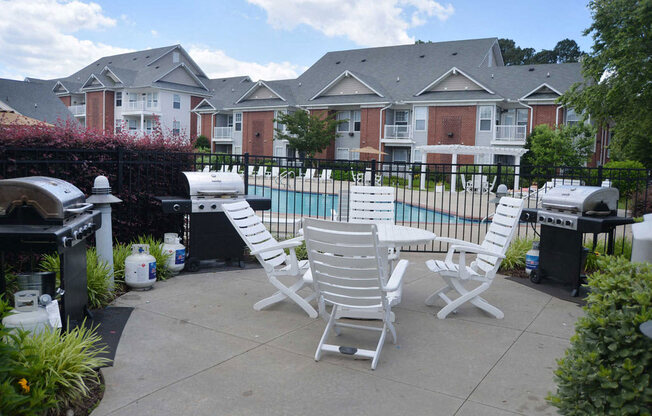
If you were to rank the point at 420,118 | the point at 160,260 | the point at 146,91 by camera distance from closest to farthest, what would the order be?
1. the point at 160,260
2. the point at 420,118
3. the point at 146,91

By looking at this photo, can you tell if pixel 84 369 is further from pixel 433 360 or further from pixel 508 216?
pixel 508 216

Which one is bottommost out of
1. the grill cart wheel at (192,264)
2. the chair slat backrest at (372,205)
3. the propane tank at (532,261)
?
the grill cart wheel at (192,264)

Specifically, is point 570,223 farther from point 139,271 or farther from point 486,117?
point 486,117

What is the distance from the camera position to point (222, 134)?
149 feet

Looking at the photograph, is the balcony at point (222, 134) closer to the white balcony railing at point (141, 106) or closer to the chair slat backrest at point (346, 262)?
the white balcony railing at point (141, 106)

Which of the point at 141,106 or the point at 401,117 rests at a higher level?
the point at 141,106

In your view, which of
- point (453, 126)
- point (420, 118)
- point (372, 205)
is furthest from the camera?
point (420, 118)

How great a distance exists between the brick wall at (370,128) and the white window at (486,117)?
23.2 ft

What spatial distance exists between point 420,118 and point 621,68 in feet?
51.6

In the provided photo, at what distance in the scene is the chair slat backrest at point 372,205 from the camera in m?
7.44

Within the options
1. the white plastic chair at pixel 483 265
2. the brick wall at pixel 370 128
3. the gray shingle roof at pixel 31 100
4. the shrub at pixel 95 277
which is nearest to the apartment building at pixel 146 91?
the gray shingle roof at pixel 31 100

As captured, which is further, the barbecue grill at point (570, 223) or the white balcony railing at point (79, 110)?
the white balcony railing at point (79, 110)

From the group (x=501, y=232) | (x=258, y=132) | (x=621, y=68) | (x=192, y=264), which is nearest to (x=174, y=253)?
(x=192, y=264)

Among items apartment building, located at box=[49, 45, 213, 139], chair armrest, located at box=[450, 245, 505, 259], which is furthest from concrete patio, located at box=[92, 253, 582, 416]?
apartment building, located at box=[49, 45, 213, 139]
